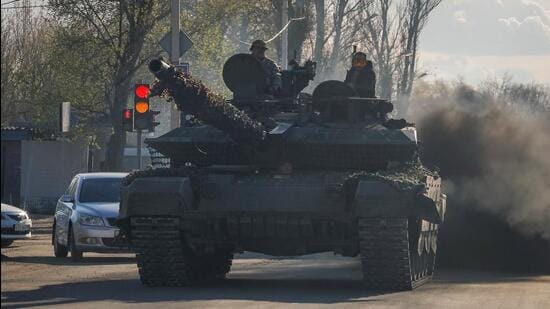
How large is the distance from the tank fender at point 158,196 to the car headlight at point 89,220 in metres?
5.30

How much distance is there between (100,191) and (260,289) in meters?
6.76

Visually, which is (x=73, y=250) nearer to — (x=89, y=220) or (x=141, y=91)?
(x=89, y=220)

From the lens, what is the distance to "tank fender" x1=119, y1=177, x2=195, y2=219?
14891 mm

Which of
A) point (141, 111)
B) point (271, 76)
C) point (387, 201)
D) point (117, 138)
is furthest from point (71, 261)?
point (117, 138)

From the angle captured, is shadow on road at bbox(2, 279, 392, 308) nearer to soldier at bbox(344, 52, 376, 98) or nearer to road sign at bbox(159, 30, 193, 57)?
soldier at bbox(344, 52, 376, 98)

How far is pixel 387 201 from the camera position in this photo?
14.5 metres

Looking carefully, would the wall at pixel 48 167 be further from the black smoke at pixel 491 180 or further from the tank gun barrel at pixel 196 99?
the tank gun barrel at pixel 196 99

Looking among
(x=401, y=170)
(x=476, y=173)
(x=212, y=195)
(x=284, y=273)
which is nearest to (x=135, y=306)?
(x=212, y=195)

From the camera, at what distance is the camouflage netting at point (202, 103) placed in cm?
1402

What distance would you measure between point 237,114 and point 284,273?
14.5ft

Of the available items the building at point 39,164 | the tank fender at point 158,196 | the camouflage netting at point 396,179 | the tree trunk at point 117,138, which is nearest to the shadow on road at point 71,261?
the tank fender at point 158,196

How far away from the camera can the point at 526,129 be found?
2308 cm

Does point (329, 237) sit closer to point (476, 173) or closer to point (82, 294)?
point (82, 294)

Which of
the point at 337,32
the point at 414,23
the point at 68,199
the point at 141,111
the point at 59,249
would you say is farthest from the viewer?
the point at 414,23
